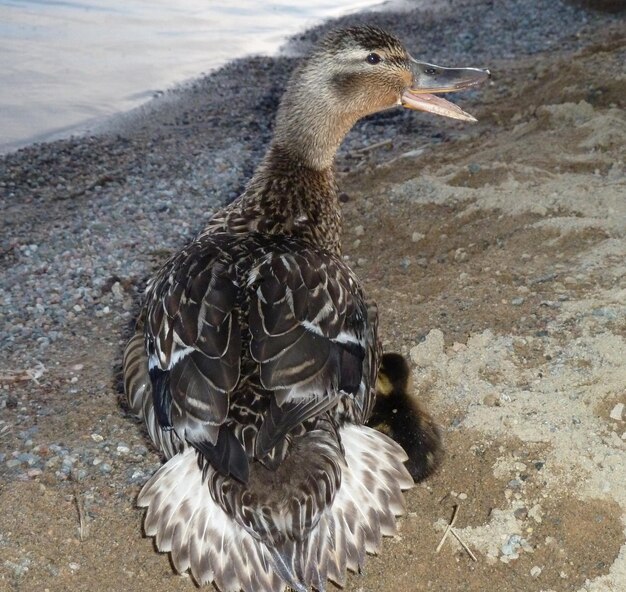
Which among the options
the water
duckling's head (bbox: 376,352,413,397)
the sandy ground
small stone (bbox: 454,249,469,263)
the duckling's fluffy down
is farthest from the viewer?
the water

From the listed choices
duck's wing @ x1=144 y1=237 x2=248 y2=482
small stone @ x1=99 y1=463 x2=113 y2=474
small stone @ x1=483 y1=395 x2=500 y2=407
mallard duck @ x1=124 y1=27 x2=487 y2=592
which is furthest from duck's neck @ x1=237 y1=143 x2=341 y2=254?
small stone @ x1=99 y1=463 x2=113 y2=474

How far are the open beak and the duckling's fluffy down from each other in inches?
70.9

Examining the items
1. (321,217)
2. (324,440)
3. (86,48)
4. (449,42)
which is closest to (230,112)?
(86,48)

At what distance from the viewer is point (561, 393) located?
10.6ft

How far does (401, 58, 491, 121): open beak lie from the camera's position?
3.71 metres

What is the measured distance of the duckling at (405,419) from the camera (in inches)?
122

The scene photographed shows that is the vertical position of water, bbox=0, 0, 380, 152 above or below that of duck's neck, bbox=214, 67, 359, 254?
below

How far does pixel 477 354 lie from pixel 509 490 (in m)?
0.77

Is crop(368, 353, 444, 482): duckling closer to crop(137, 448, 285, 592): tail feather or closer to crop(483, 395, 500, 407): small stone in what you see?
crop(483, 395, 500, 407): small stone

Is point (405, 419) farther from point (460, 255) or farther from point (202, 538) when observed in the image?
point (460, 255)

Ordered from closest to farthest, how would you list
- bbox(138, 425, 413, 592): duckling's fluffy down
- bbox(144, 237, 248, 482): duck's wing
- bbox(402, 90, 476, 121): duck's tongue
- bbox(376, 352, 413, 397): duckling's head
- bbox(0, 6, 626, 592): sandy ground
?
bbox(144, 237, 248, 482): duck's wing
bbox(138, 425, 413, 592): duckling's fluffy down
bbox(0, 6, 626, 592): sandy ground
bbox(376, 352, 413, 397): duckling's head
bbox(402, 90, 476, 121): duck's tongue

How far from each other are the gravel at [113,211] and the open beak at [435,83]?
3.33 ft

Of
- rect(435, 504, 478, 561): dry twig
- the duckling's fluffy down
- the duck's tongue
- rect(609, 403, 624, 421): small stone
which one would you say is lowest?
rect(435, 504, 478, 561): dry twig

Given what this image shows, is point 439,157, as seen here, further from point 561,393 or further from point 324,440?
point 324,440
